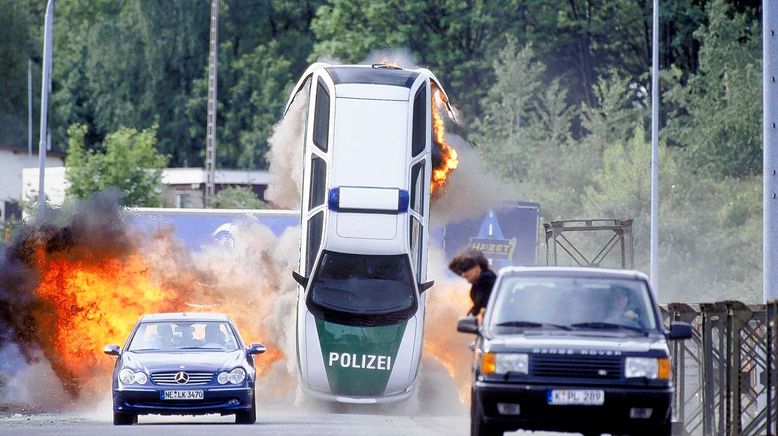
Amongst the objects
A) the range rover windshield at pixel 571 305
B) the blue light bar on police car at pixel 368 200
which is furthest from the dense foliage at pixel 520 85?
the range rover windshield at pixel 571 305

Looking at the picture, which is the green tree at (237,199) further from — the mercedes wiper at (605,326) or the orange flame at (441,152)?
the mercedes wiper at (605,326)

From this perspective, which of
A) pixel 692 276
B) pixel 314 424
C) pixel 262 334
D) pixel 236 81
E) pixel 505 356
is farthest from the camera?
pixel 236 81

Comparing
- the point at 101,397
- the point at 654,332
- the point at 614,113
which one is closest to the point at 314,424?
the point at 654,332

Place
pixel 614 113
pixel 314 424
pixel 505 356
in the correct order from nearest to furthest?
pixel 505 356
pixel 314 424
pixel 614 113

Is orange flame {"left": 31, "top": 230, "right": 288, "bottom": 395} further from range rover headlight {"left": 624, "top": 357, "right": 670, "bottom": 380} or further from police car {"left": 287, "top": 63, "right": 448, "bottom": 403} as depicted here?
range rover headlight {"left": 624, "top": 357, "right": 670, "bottom": 380}

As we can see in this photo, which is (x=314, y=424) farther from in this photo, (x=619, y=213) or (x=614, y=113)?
(x=614, y=113)

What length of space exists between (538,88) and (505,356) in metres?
50.0

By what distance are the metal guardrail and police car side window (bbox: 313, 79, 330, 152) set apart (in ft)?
18.3

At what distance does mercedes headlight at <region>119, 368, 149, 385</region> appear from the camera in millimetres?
22062

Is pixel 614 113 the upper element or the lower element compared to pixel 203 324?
upper

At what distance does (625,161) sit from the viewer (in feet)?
170

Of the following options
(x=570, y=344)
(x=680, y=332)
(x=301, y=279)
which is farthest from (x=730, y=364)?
(x=301, y=279)

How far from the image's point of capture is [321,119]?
2603 centimetres

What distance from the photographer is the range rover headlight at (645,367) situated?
1535cm
